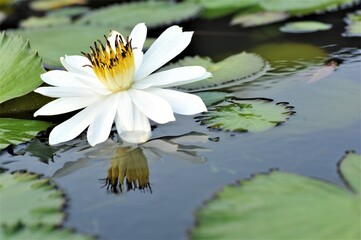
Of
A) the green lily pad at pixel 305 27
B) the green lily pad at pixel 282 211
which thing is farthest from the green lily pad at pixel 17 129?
the green lily pad at pixel 305 27

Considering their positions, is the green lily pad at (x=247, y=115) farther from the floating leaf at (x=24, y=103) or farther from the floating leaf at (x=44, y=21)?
the floating leaf at (x=44, y=21)

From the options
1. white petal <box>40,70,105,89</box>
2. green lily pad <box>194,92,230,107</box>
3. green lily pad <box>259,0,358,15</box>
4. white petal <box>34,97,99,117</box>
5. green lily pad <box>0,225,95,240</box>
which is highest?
white petal <box>40,70,105,89</box>

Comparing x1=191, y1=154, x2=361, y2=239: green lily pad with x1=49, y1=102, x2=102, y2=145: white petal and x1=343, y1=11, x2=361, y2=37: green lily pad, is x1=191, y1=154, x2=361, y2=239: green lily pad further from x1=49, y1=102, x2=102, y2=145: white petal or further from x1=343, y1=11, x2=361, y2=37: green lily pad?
x1=343, y1=11, x2=361, y2=37: green lily pad

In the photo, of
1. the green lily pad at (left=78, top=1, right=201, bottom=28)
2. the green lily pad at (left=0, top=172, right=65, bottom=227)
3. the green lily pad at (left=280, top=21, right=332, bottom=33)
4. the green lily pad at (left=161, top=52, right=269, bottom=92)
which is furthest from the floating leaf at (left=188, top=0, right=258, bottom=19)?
the green lily pad at (left=0, top=172, right=65, bottom=227)

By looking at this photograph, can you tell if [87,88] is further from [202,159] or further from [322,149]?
[322,149]

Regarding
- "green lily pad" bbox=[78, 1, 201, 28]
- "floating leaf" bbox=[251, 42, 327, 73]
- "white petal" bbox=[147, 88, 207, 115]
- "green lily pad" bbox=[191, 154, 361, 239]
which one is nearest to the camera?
"green lily pad" bbox=[191, 154, 361, 239]

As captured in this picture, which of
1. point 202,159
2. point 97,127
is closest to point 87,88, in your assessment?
point 97,127
